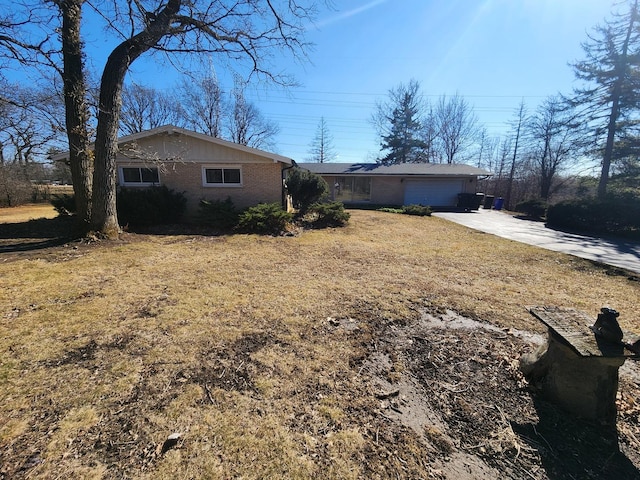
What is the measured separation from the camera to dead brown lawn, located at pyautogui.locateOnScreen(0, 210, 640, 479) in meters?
1.72

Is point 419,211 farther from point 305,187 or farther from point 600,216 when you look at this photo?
point 600,216

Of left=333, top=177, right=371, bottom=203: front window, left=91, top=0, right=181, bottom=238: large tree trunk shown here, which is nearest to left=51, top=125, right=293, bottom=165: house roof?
left=91, top=0, right=181, bottom=238: large tree trunk

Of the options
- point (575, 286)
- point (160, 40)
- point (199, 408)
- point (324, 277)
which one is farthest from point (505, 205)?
point (199, 408)

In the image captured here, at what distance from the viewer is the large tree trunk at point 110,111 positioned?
7.05 metres

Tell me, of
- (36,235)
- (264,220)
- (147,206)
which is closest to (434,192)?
(264,220)

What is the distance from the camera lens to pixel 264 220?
364 inches

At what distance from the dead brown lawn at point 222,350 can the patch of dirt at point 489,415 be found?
15 cm

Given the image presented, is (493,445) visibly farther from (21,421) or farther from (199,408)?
(21,421)

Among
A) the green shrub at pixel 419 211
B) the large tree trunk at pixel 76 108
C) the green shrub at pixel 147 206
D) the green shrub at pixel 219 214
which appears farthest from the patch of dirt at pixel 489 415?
the green shrub at pixel 419 211

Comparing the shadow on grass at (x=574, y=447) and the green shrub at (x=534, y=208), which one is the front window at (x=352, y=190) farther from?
the shadow on grass at (x=574, y=447)

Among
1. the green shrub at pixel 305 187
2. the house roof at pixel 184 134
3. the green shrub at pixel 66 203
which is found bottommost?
the green shrub at pixel 66 203

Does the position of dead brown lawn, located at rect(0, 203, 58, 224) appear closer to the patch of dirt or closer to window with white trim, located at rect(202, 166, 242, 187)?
window with white trim, located at rect(202, 166, 242, 187)

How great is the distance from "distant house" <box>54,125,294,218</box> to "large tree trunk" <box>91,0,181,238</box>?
8.83 ft

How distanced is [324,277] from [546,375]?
346cm
